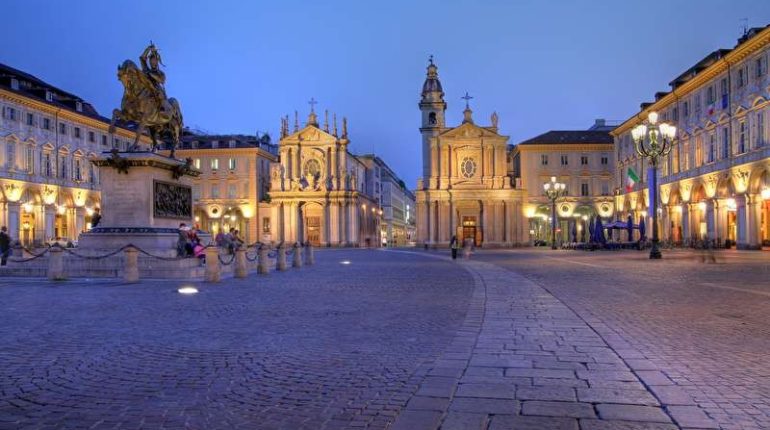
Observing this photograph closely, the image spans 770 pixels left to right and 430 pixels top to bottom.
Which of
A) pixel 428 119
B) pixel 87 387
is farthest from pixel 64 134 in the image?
pixel 87 387

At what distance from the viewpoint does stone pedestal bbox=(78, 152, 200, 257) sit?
74.2 feet

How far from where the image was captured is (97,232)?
2295cm

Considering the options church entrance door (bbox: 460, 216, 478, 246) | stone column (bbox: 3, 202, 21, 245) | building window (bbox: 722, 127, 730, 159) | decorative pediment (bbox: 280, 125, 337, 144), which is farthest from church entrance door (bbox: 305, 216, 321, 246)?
building window (bbox: 722, 127, 730, 159)

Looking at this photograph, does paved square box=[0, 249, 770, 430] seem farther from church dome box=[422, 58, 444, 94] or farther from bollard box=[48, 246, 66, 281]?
church dome box=[422, 58, 444, 94]

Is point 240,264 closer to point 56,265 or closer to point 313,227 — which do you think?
point 56,265

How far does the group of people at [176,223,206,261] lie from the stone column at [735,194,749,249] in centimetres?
3693

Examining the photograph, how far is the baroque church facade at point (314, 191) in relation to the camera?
8581 cm

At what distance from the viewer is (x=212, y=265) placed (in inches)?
779

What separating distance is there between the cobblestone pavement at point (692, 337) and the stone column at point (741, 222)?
→ 29.2 m

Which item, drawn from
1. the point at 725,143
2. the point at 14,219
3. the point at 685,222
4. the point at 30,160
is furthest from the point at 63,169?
the point at 725,143

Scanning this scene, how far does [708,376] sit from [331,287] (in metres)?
12.8

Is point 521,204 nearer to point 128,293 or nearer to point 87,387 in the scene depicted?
point 128,293

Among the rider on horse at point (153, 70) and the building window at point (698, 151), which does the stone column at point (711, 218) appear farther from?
the rider on horse at point (153, 70)

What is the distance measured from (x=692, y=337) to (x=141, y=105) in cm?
2146
